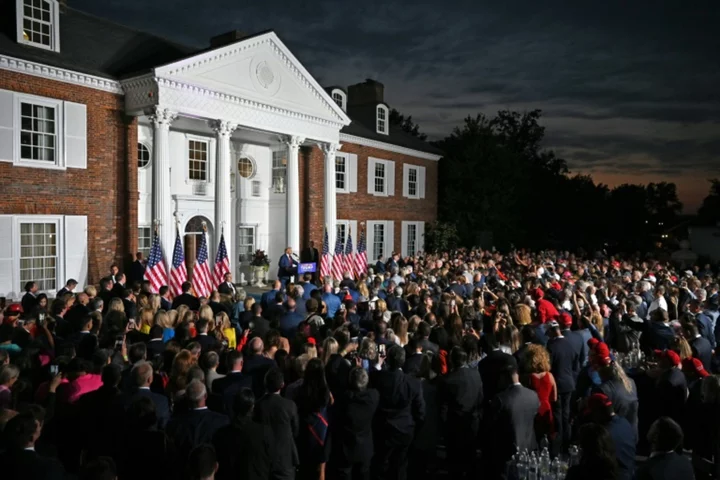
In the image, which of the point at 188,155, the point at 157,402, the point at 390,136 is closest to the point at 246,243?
the point at 188,155

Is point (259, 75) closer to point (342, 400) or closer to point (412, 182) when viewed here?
point (412, 182)

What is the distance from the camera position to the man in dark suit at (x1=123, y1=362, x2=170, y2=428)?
4.98 m

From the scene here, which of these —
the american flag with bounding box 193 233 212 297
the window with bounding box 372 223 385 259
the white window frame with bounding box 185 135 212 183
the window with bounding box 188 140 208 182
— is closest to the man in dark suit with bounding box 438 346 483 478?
the american flag with bounding box 193 233 212 297

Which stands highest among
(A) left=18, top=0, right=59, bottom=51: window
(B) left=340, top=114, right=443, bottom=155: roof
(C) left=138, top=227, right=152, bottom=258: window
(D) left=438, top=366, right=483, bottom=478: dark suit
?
(A) left=18, top=0, right=59, bottom=51: window

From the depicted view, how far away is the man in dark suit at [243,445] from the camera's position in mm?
4426

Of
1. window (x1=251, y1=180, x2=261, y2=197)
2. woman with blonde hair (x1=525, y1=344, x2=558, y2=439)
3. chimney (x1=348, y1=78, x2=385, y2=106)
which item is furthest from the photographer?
chimney (x1=348, y1=78, x2=385, y2=106)

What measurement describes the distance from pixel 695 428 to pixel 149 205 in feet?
58.2

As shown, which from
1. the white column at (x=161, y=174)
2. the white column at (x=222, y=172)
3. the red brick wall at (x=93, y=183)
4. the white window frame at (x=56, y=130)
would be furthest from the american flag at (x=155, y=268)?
the white window frame at (x=56, y=130)

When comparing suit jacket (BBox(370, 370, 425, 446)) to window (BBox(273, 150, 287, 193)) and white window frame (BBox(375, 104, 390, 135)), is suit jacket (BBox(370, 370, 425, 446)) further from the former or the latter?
white window frame (BBox(375, 104, 390, 135))

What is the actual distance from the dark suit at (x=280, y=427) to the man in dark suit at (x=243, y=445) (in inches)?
9.5

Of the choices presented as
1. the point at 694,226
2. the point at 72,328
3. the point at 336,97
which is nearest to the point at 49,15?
the point at 72,328

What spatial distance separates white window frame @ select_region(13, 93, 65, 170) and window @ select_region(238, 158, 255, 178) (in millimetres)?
7958

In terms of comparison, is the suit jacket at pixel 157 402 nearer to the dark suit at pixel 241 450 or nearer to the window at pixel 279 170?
the dark suit at pixel 241 450

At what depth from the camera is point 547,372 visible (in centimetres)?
616
